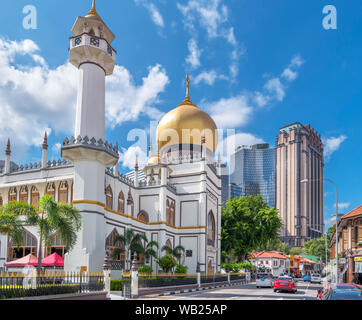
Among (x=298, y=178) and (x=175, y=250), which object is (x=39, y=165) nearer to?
(x=175, y=250)

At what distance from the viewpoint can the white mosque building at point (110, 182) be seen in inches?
1118

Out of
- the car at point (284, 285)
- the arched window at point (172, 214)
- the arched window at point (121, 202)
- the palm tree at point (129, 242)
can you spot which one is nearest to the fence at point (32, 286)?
the palm tree at point (129, 242)

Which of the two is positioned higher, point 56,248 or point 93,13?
point 93,13

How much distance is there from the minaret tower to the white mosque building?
0.21ft

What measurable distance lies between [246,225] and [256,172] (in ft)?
402

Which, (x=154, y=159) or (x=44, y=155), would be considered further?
(x=154, y=159)

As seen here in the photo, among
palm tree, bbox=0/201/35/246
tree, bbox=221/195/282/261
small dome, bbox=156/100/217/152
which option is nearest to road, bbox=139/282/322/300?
palm tree, bbox=0/201/35/246

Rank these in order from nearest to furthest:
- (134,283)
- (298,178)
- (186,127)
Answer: (134,283)
(186,127)
(298,178)

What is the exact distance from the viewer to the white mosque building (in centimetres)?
2839

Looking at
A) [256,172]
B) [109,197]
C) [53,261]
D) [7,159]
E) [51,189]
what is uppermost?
[256,172]

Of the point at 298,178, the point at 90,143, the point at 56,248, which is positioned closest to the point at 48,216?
the point at 90,143

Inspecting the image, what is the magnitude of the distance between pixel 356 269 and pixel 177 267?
1522cm

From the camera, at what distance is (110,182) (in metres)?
37.0

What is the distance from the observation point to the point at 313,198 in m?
160
